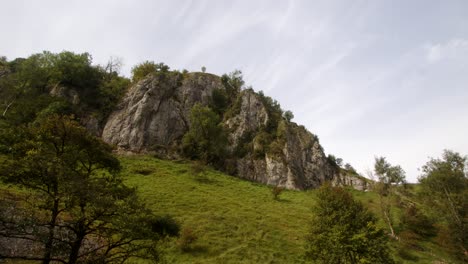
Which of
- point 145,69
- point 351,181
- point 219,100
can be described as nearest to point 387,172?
point 351,181

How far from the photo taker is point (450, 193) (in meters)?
39.8

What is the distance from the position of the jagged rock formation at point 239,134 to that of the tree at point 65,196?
46025 millimetres

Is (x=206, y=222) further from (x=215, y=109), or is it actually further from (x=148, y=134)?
(x=215, y=109)

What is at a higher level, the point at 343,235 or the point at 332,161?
the point at 332,161

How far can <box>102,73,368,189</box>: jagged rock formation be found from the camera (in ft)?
206

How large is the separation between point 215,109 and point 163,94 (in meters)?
15.9

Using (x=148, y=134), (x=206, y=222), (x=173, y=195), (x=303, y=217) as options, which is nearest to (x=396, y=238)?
(x=303, y=217)

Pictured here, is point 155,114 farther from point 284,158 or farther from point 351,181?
point 351,181

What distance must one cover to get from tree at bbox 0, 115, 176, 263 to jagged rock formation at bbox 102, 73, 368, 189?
46.0m

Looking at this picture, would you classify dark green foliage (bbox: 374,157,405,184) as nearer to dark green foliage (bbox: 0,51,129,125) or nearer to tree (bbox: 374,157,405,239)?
tree (bbox: 374,157,405,239)

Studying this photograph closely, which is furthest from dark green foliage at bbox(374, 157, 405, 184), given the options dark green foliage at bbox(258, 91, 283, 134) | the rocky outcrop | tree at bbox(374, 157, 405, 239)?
the rocky outcrop

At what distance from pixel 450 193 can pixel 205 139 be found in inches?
1847

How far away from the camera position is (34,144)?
14344mm

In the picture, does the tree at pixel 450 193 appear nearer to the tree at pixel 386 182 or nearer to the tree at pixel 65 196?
the tree at pixel 386 182
